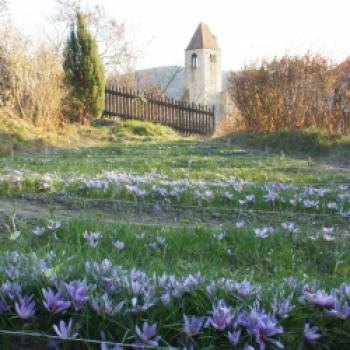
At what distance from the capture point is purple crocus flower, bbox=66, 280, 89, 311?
1.42 metres

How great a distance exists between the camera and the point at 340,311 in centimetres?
143

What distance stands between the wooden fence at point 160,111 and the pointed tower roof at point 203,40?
161 ft

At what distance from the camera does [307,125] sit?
1219 centimetres

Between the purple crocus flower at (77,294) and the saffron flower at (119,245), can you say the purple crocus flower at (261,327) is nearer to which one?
the purple crocus flower at (77,294)

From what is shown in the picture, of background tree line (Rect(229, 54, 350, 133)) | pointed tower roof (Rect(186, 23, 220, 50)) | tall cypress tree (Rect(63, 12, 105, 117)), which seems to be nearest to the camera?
background tree line (Rect(229, 54, 350, 133))

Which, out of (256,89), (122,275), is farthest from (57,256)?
(256,89)

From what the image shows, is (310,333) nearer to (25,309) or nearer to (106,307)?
→ (106,307)

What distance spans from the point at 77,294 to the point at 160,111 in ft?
70.1

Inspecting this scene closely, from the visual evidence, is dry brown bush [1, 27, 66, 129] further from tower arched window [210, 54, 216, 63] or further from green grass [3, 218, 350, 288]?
tower arched window [210, 54, 216, 63]

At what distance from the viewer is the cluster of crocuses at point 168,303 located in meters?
1.31

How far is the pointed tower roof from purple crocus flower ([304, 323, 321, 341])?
71717 millimetres

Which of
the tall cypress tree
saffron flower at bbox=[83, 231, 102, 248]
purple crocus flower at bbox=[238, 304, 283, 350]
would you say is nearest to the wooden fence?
the tall cypress tree

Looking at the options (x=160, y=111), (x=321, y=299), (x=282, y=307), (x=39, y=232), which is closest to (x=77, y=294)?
(x=282, y=307)

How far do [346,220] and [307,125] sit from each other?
9.00 meters
